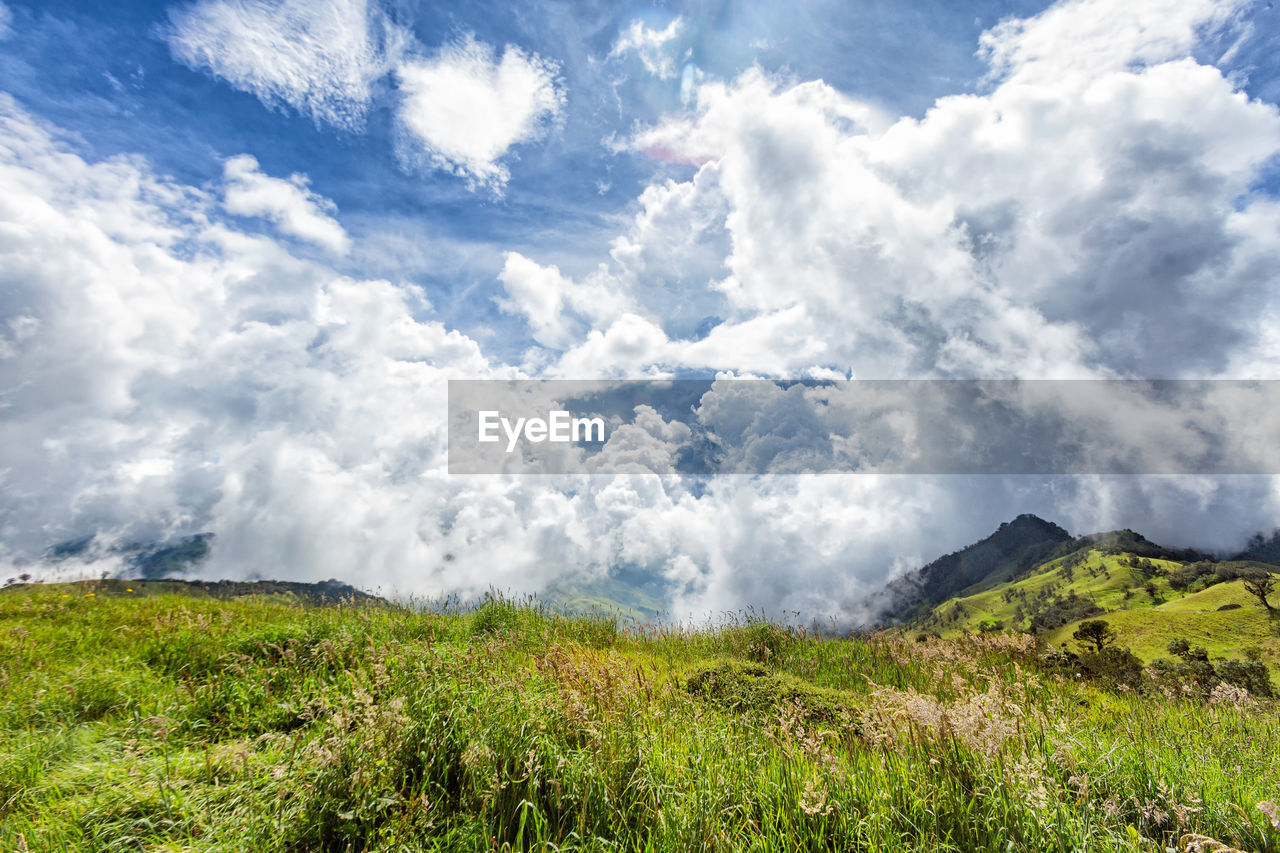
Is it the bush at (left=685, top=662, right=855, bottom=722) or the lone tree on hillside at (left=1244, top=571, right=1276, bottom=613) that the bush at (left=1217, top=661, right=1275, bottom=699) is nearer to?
the lone tree on hillside at (left=1244, top=571, right=1276, bottom=613)

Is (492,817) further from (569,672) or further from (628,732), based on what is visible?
(569,672)

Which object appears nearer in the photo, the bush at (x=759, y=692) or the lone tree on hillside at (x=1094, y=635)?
the bush at (x=759, y=692)

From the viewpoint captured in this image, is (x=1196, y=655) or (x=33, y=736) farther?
(x=1196, y=655)

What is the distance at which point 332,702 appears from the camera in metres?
5.10

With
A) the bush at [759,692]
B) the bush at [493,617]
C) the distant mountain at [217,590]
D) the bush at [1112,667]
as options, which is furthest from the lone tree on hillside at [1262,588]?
the distant mountain at [217,590]

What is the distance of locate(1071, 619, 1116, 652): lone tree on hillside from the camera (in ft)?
38.1

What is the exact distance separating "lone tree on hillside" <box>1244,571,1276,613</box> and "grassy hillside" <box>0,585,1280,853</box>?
7.65m

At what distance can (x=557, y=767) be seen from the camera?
4.06 m

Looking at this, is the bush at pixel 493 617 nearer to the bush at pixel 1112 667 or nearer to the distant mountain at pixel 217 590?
the distant mountain at pixel 217 590

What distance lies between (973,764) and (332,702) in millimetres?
5843

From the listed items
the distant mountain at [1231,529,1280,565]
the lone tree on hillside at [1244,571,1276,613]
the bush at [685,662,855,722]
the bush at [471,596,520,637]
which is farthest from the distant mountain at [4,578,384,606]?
the distant mountain at [1231,529,1280,565]

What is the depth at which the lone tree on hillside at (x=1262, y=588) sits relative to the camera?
11.8m

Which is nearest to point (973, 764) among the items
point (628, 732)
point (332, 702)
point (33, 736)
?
point (628, 732)

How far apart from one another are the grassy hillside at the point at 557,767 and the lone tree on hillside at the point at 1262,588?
25.1ft
